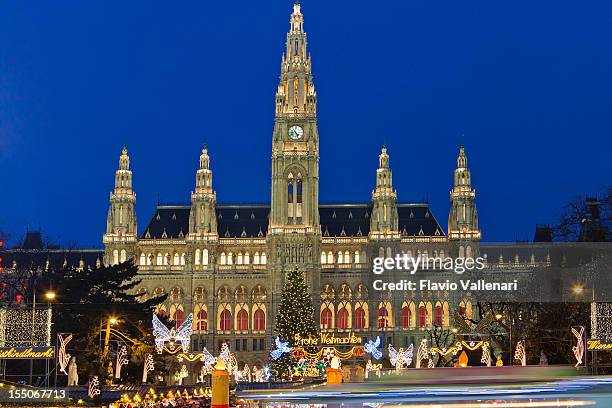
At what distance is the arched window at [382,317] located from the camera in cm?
13125

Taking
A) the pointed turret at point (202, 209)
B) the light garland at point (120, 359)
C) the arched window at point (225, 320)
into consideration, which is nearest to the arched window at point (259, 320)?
the arched window at point (225, 320)

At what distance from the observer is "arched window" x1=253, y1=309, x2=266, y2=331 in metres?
132

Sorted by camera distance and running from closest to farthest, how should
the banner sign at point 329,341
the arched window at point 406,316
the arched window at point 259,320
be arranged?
the banner sign at point 329,341 → the arched window at point 259,320 → the arched window at point 406,316

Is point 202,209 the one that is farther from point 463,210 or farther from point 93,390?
point 93,390

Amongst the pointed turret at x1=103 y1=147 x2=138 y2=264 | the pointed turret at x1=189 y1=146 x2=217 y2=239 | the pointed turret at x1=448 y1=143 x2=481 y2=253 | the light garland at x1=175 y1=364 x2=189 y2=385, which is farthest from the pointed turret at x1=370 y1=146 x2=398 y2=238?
the light garland at x1=175 y1=364 x2=189 y2=385

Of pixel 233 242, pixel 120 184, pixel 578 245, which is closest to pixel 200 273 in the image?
pixel 233 242

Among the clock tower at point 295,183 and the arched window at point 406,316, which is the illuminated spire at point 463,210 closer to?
the arched window at point 406,316

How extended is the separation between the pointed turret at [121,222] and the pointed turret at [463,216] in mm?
40133

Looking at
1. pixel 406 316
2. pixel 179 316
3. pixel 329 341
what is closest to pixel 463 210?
pixel 406 316

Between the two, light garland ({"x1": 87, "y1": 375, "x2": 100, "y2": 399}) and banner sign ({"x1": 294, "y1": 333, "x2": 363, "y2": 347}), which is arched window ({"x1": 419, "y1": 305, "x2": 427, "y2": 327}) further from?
light garland ({"x1": 87, "y1": 375, "x2": 100, "y2": 399})

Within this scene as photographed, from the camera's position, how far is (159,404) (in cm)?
3862

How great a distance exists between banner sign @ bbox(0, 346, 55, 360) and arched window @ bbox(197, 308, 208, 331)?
9027cm

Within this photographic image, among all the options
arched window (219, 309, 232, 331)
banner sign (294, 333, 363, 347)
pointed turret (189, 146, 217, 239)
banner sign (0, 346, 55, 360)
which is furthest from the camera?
pointed turret (189, 146, 217, 239)

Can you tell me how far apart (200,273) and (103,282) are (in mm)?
63978
